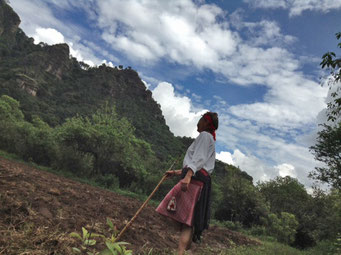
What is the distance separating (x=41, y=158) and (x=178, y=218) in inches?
624

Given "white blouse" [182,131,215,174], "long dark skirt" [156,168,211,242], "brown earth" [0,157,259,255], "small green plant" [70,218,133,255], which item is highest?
"white blouse" [182,131,215,174]

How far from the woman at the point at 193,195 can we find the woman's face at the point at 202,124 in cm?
9

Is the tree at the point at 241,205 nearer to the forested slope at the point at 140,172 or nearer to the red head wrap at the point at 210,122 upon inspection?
the forested slope at the point at 140,172

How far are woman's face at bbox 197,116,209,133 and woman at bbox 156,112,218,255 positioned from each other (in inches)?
3.4

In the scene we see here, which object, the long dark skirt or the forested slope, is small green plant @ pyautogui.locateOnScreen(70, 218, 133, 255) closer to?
the long dark skirt

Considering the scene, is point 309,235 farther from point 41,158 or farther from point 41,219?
point 41,158

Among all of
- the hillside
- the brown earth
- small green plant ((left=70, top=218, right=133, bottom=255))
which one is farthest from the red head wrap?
the hillside

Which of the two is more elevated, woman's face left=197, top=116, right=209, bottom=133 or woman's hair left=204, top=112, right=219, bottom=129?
Answer: woman's hair left=204, top=112, right=219, bottom=129

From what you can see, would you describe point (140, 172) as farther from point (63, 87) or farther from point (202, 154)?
point (63, 87)

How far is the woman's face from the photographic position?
3.48 meters

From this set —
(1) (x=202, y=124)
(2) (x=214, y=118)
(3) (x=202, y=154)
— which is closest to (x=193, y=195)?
(3) (x=202, y=154)

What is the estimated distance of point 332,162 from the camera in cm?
1638

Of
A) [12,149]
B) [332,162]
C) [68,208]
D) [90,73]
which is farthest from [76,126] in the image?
[90,73]

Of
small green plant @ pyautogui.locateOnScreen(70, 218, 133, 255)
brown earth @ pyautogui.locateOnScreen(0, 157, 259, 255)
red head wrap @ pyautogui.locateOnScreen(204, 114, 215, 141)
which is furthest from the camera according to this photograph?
red head wrap @ pyautogui.locateOnScreen(204, 114, 215, 141)
